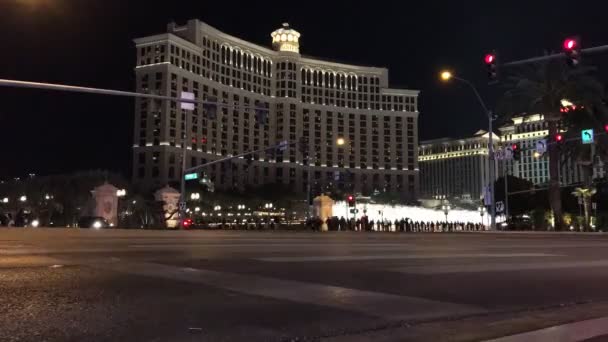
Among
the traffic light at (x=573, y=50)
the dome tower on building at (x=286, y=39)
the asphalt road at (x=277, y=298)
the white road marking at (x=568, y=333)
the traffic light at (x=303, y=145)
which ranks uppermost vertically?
the dome tower on building at (x=286, y=39)

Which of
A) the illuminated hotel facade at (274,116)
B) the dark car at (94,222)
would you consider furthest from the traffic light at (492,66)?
the illuminated hotel facade at (274,116)

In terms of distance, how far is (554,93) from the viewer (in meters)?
47.2

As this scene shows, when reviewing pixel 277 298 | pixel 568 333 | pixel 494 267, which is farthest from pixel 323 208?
pixel 568 333

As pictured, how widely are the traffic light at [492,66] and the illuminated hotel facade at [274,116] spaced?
109799 millimetres

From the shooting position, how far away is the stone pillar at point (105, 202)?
46500mm

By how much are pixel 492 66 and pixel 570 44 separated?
3469 mm

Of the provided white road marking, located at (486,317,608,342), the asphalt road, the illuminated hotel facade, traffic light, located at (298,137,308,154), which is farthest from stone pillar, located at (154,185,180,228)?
the illuminated hotel facade

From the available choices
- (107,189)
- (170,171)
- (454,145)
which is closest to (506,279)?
(107,189)

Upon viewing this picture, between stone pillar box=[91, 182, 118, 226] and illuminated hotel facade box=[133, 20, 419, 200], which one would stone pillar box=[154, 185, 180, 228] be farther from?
illuminated hotel facade box=[133, 20, 419, 200]

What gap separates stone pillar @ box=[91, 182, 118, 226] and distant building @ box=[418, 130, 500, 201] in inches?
4243

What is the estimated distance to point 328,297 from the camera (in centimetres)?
846

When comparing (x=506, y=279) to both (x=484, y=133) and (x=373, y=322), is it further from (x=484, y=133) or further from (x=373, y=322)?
(x=484, y=133)

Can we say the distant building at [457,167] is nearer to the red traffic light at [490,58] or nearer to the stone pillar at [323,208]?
the stone pillar at [323,208]

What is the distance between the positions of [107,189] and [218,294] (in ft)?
134
